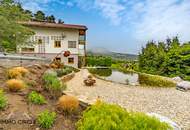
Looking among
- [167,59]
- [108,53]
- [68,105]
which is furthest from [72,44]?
[68,105]

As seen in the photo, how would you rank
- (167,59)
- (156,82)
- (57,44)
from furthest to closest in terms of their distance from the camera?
(57,44) → (167,59) → (156,82)

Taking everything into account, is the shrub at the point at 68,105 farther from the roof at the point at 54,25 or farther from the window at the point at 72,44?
the window at the point at 72,44

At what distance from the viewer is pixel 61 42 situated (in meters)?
32.7

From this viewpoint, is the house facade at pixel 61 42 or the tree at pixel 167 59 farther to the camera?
the house facade at pixel 61 42

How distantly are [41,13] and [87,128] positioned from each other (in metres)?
41.0

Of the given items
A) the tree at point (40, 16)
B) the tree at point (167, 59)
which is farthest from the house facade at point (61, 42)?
the tree at point (40, 16)

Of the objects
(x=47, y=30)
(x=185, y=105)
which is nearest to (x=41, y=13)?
(x=47, y=30)

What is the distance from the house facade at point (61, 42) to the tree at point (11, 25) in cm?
1151

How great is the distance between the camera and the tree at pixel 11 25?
1709 centimetres

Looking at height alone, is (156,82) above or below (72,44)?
below

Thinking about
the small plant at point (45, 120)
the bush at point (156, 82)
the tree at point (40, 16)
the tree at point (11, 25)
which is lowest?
the bush at point (156, 82)

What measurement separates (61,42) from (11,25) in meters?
15.3

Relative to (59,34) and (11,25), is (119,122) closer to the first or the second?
(11,25)

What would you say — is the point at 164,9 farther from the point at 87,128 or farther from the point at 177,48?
the point at 87,128
